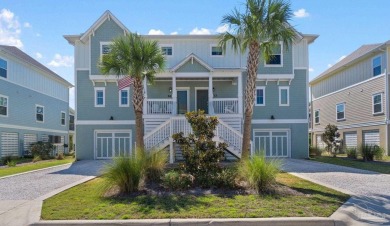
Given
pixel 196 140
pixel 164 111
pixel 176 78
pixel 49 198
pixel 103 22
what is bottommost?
pixel 49 198

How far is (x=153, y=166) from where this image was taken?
35.9 ft

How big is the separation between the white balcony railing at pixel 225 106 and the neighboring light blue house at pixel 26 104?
16952mm

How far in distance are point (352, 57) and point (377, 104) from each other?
636 centimetres

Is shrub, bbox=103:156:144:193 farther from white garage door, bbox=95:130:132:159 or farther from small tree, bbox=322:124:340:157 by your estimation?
small tree, bbox=322:124:340:157

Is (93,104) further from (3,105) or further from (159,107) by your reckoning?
(3,105)

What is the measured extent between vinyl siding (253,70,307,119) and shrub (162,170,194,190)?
47.7ft

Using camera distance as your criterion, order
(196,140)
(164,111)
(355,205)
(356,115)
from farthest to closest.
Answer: (356,115)
(164,111)
(196,140)
(355,205)

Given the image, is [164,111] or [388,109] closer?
[164,111]

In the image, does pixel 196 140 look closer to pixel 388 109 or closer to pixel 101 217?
pixel 101 217

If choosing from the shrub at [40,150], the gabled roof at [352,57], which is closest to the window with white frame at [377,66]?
the gabled roof at [352,57]

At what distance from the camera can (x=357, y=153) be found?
23.4 meters

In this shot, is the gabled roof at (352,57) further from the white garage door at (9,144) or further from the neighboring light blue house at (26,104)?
the white garage door at (9,144)

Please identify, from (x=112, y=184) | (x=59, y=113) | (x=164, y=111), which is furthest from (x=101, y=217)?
(x=59, y=113)

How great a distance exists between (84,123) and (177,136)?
46.7ft
